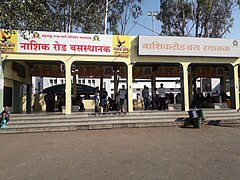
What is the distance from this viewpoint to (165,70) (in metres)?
18.3

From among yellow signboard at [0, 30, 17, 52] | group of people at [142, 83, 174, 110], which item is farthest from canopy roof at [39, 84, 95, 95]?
yellow signboard at [0, 30, 17, 52]

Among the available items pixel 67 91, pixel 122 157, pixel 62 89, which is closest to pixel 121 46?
pixel 67 91

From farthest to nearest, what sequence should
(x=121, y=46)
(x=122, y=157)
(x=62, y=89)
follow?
1. (x=62, y=89)
2. (x=121, y=46)
3. (x=122, y=157)

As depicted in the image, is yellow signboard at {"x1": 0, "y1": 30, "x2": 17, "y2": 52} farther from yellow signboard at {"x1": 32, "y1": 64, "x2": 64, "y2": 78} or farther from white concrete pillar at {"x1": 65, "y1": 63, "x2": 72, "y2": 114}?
yellow signboard at {"x1": 32, "y1": 64, "x2": 64, "y2": 78}

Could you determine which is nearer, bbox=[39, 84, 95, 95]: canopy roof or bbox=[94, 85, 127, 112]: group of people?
bbox=[94, 85, 127, 112]: group of people

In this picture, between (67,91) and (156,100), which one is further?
(156,100)

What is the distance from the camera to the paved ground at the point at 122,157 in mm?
4594

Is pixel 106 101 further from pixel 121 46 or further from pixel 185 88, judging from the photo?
pixel 185 88

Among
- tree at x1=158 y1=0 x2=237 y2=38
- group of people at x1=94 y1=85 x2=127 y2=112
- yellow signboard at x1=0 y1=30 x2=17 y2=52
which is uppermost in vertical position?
tree at x1=158 y1=0 x2=237 y2=38

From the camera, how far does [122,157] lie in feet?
19.5

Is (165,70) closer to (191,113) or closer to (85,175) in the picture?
(191,113)

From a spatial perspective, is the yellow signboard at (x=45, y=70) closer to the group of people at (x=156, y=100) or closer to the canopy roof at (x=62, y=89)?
the canopy roof at (x=62, y=89)

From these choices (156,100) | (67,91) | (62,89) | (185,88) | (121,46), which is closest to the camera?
(67,91)

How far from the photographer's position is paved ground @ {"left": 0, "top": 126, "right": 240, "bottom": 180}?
4594 mm
